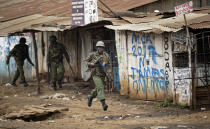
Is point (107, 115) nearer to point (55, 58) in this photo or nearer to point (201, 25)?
point (201, 25)

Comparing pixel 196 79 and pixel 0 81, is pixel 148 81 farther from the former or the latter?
pixel 0 81

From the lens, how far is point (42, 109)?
409 inches

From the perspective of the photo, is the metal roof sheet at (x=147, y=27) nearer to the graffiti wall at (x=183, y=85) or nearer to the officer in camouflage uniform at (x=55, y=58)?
the graffiti wall at (x=183, y=85)

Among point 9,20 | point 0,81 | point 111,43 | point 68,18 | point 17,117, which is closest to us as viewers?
point 17,117

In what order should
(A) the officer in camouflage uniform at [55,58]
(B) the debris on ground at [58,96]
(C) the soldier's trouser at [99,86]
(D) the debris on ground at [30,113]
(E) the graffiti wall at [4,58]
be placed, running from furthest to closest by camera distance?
1. (E) the graffiti wall at [4,58]
2. (A) the officer in camouflage uniform at [55,58]
3. (B) the debris on ground at [58,96]
4. (C) the soldier's trouser at [99,86]
5. (D) the debris on ground at [30,113]

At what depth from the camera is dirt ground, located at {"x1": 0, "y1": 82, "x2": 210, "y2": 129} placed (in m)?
8.58

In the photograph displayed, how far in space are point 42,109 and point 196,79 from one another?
3942mm

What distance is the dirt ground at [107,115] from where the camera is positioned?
8578mm

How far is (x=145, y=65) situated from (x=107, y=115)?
2909mm

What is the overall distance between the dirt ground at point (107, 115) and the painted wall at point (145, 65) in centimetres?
37

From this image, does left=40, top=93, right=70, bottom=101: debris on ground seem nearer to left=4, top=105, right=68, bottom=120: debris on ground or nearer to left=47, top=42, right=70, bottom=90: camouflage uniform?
left=47, top=42, right=70, bottom=90: camouflage uniform

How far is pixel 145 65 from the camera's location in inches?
501

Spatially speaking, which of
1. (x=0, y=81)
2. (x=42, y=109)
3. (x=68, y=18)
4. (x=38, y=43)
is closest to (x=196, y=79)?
(x=42, y=109)

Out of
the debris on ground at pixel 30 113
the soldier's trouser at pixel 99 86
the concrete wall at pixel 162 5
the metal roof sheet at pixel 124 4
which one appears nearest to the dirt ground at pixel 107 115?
the debris on ground at pixel 30 113
